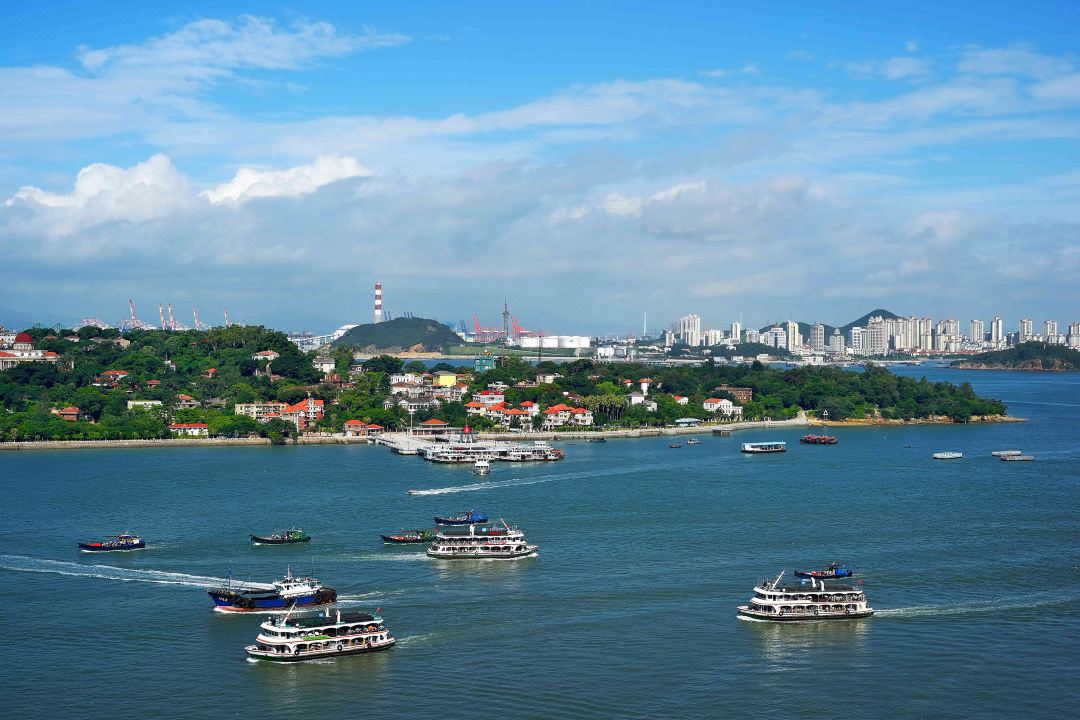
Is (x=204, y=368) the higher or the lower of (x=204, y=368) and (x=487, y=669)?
the higher

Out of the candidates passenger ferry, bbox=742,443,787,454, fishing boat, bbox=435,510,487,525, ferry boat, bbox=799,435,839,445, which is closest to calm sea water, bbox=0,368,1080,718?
fishing boat, bbox=435,510,487,525

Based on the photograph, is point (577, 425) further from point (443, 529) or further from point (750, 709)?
point (750, 709)

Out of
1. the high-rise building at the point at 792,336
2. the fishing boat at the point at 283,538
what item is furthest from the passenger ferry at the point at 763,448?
the high-rise building at the point at 792,336

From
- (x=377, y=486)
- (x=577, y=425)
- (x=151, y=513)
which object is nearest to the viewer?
(x=151, y=513)

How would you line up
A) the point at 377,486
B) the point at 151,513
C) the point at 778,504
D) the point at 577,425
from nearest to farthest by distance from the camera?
the point at 151,513 < the point at 778,504 < the point at 377,486 < the point at 577,425

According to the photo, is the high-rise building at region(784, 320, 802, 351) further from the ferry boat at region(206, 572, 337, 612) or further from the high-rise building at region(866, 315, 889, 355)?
the ferry boat at region(206, 572, 337, 612)

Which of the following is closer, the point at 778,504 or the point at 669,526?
the point at 669,526

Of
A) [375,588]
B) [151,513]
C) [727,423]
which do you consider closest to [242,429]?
[151,513]
